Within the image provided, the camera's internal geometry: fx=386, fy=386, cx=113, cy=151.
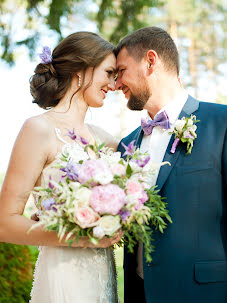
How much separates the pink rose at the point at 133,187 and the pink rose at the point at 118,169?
74mm

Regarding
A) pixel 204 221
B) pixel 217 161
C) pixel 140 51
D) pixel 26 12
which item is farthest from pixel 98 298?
pixel 26 12

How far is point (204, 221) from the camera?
2.71 m

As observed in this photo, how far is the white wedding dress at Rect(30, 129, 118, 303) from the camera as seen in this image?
2719mm

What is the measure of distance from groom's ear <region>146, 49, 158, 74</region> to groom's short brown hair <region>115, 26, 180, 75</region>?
4cm

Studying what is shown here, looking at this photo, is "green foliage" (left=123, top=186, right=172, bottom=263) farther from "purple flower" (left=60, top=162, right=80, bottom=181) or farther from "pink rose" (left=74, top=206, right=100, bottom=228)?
"purple flower" (left=60, top=162, right=80, bottom=181)

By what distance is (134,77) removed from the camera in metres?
3.47

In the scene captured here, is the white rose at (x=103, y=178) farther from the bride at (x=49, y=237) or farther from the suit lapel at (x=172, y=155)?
the suit lapel at (x=172, y=155)

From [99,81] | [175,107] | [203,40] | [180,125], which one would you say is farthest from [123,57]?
[203,40]

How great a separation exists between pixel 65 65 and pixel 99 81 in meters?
0.32

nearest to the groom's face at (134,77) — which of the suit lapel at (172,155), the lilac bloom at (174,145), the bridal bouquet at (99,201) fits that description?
the suit lapel at (172,155)

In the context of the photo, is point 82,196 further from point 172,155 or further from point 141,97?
point 141,97

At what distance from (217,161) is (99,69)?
128 cm

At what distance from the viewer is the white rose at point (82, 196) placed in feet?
7.06

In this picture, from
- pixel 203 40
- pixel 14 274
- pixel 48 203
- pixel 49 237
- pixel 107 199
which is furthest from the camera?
pixel 203 40
